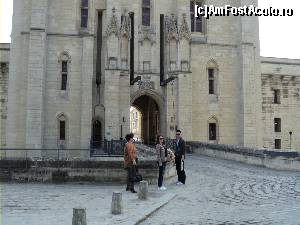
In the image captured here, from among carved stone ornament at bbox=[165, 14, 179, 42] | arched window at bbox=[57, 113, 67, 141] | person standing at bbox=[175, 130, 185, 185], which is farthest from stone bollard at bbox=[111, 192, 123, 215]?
carved stone ornament at bbox=[165, 14, 179, 42]

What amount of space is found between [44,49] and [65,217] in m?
22.1

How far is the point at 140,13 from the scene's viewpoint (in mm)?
30875

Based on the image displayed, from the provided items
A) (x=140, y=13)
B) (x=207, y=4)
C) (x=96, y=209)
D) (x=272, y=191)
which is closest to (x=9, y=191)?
(x=96, y=209)

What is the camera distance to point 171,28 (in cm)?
3016

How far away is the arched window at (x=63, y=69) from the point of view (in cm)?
2961

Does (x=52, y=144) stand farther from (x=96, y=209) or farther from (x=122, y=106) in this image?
(x=96, y=209)

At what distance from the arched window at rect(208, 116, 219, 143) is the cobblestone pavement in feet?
44.3

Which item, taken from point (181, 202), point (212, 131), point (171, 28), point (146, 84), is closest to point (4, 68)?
point (146, 84)

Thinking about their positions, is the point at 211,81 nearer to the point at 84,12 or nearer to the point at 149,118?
the point at 149,118

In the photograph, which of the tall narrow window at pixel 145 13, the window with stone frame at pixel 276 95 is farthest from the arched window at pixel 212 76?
the window with stone frame at pixel 276 95

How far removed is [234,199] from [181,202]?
1.41 metres

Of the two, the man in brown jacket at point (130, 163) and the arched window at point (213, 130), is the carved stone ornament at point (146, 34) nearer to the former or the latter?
Result: the arched window at point (213, 130)

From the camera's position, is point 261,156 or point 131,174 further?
point 261,156

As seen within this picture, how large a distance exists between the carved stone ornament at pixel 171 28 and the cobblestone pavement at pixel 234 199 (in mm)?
14384
